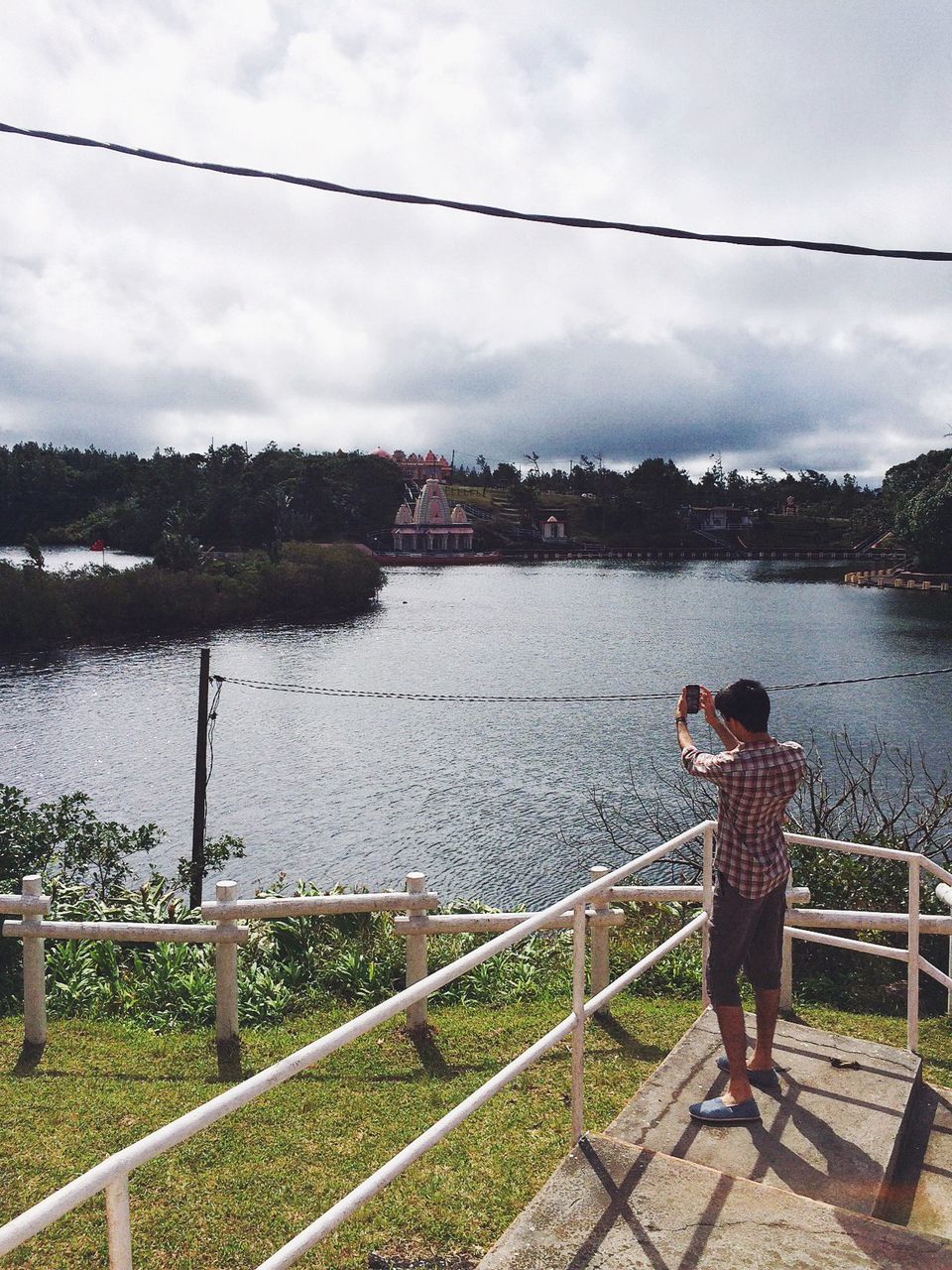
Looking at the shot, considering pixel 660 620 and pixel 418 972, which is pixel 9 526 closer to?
pixel 660 620

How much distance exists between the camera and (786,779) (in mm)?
3799

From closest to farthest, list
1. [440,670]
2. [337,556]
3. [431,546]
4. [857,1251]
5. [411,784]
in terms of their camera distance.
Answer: [857,1251]
[411,784]
[440,670]
[337,556]
[431,546]

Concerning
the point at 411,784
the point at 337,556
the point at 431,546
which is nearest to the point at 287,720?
the point at 411,784

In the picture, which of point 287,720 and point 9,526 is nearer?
point 287,720

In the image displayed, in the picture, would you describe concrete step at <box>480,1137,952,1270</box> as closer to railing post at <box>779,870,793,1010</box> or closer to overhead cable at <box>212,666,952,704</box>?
railing post at <box>779,870,793,1010</box>

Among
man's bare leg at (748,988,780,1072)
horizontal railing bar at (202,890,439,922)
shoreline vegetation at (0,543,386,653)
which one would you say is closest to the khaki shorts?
man's bare leg at (748,988,780,1072)

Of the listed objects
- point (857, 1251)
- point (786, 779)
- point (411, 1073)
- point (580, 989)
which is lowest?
point (411, 1073)

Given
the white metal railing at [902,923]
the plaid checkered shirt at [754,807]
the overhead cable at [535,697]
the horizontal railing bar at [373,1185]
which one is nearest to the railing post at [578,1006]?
the horizontal railing bar at [373,1185]

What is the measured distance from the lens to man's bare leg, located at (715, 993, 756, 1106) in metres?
3.91

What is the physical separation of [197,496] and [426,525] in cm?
3129

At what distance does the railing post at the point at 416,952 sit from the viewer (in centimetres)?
571

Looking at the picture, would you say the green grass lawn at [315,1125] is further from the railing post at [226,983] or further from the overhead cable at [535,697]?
the overhead cable at [535,697]

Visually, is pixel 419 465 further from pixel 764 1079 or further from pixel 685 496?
pixel 764 1079

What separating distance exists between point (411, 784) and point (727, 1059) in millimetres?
19818
